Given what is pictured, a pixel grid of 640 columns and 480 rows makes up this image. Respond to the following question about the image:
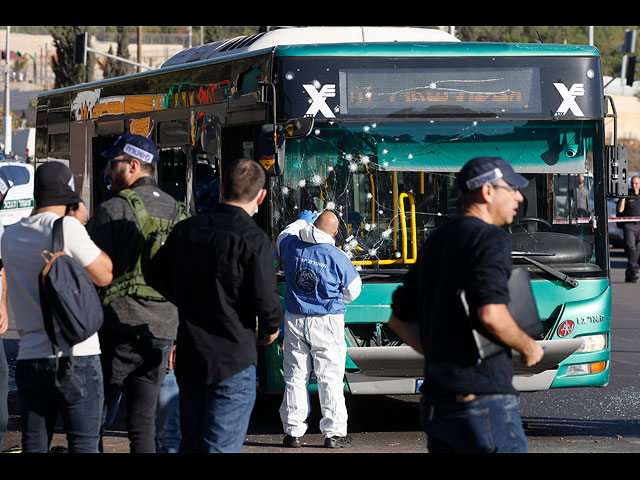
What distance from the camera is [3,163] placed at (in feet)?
81.9

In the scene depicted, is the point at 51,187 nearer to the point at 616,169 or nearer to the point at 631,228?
the point at 616,169

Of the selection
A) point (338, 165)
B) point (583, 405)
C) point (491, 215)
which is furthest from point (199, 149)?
point (491, 215)

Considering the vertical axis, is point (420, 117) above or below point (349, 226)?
above

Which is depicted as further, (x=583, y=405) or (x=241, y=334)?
(x=583, y=405)

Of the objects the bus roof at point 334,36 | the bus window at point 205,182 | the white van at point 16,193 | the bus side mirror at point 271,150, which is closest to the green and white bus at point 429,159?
the bus side mirror at point 271,150

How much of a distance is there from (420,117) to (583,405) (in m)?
3.16

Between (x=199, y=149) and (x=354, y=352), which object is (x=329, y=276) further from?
(x=199, y=149)

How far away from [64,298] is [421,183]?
3.64m

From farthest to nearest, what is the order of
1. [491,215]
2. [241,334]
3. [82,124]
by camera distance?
[82,124], [241,334], [491,215]

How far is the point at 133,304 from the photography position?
5332 millimetres

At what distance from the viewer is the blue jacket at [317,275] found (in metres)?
7.51

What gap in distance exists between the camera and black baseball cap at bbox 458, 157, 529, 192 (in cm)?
412

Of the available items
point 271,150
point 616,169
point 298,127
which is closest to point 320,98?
point 298,127

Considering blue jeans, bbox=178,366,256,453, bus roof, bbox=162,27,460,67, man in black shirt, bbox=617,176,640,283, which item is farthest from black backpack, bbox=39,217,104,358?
man in black shirt, bbox=617,176,640,283
